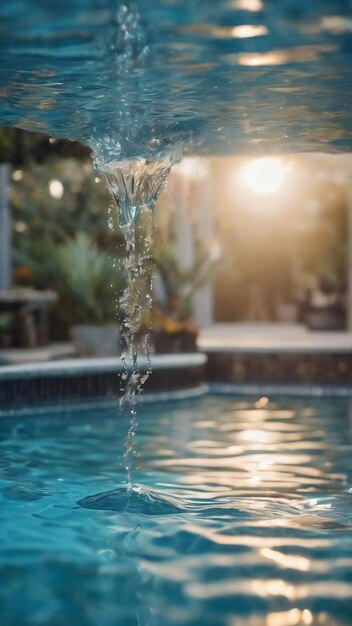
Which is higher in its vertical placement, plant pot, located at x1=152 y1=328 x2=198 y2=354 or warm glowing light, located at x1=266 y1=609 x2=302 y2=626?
plant pot, located at x1=152 y1=328 x2=198 y2=354

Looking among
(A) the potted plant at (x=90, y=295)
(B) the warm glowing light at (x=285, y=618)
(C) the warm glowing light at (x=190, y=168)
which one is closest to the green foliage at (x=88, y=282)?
(A) the potted plant at (x=90, y=295)

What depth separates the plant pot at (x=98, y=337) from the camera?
12.6m

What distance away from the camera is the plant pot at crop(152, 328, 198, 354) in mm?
12992

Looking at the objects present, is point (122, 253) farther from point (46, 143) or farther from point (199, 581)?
point (199, 581)

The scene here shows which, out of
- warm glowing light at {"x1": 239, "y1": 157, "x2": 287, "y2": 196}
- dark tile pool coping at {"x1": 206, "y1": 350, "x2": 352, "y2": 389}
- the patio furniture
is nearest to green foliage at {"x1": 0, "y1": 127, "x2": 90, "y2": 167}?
the patio furniture

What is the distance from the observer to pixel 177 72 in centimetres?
536

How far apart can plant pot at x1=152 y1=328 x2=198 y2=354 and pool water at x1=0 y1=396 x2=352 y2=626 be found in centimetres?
291

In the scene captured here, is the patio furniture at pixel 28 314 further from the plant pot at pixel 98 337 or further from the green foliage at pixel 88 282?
the plant pot at pixel 98 337

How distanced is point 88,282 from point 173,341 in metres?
1.29

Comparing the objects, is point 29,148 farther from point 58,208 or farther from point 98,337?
point 98,337

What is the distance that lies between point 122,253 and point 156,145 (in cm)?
776

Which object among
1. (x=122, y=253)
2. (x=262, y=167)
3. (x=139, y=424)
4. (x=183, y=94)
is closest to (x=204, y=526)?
(x=183, y=94)

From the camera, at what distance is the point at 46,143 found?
47.1 ft

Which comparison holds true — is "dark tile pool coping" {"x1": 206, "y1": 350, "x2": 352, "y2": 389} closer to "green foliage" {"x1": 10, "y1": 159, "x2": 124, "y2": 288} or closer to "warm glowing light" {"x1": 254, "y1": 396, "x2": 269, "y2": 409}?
"warm glowing light" {"x1": 254, "y1": 396, "x2": 269, "y2": 409}
